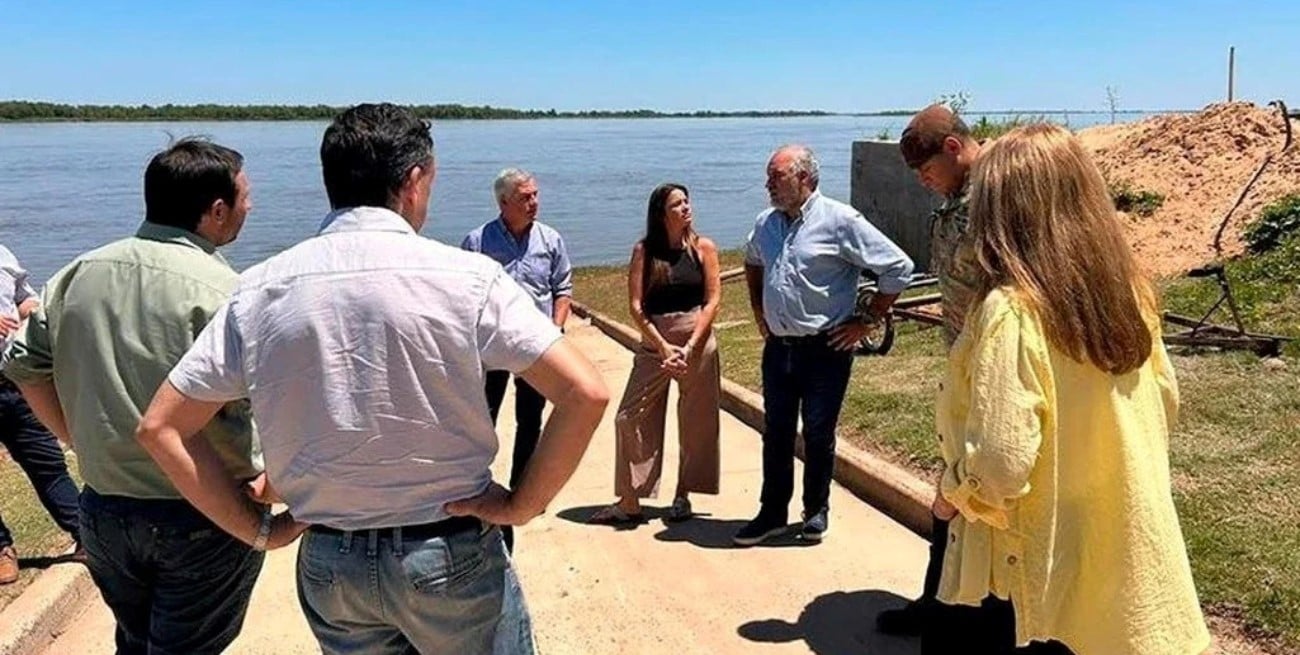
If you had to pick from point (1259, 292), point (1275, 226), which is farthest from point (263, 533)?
point (1275, 226)

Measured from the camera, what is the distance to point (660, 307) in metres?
5.17

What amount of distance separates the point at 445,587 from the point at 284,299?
0.60m

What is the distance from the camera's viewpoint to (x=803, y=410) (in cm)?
470

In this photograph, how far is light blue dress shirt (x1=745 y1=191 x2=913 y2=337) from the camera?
4.51 meters

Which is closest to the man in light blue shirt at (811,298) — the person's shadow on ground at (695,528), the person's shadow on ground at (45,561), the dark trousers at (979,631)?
the person's shadow on ground at (695,528)

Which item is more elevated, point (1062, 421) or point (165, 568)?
point (1062, 421)

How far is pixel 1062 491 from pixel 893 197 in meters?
12.3

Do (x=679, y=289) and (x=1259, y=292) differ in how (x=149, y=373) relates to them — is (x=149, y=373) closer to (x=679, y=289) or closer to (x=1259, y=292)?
(x=679, y=289)

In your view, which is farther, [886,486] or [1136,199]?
[1136,199]

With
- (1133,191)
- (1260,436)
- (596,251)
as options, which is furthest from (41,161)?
(1260,436)

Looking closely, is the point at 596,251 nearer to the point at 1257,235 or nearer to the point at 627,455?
the point at 1257,235

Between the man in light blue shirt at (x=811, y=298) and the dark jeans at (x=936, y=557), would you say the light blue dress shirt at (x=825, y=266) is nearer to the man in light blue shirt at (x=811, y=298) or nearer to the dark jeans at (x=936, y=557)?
the man in light blue shirt at (x=811, y=298)

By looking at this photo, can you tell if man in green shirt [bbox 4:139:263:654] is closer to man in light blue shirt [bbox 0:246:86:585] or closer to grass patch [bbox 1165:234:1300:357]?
man in light blue shirt [bbox 0:246:86:585]

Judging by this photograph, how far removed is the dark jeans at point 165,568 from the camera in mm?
2549
